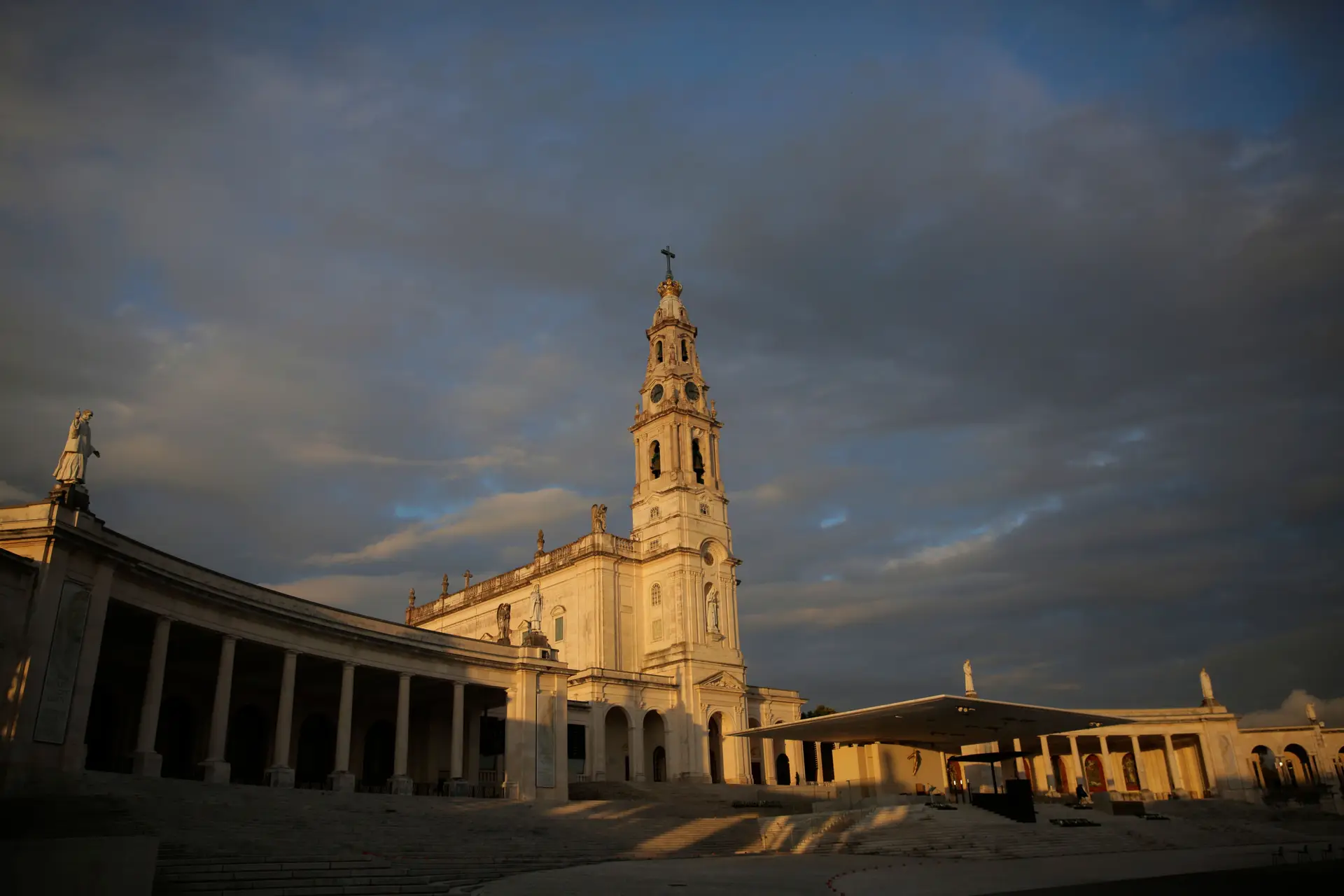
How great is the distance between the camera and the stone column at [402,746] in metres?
34.5

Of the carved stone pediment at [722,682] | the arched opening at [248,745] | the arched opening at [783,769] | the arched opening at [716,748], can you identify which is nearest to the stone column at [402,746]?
the arched opening at [248,745]

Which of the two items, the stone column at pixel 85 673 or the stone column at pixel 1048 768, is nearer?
the stone column at pixel 85 673

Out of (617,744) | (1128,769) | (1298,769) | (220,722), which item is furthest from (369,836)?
(1298,769)

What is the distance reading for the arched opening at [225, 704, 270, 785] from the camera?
39.8 metres

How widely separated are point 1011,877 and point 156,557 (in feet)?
81.3

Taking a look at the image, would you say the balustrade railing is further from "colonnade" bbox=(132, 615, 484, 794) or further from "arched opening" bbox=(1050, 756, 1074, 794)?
"arched opening" bbox=(1050, 756, 1074, 794)

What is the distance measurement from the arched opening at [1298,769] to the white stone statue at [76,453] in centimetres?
7157

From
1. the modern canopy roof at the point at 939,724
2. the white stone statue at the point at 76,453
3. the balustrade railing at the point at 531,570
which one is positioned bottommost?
the modern canopy roof at the point at 939,724

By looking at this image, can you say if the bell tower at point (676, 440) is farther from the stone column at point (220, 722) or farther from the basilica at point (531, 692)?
the stone column at point (220, 722)

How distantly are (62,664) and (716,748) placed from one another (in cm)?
4193

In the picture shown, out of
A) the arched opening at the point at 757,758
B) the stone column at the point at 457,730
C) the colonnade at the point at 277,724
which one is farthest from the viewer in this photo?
the arched opening at the point at 757,758

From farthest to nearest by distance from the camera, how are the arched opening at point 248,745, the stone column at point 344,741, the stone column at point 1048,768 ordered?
the stone column at point 1048,768 < the arched opening at point 248,745 < the stone column at point 344,741

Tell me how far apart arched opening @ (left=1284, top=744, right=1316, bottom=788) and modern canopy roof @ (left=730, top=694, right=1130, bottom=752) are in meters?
28.0

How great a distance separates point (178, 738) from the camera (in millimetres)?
37844
